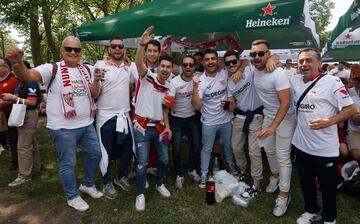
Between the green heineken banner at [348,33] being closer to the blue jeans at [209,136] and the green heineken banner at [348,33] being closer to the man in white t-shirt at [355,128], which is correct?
the man in white t-shirt at [355,128]

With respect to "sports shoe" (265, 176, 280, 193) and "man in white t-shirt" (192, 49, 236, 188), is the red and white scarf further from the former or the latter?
"sports shoe" (265, 176, 280, 193)

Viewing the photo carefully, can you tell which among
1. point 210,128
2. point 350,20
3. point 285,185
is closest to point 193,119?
point 210,128

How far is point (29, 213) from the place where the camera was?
13.3 feet

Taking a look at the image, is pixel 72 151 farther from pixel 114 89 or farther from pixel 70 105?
pixel 114 89

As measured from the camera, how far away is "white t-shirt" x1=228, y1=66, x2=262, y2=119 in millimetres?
4324

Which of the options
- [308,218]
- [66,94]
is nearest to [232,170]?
[308,218]

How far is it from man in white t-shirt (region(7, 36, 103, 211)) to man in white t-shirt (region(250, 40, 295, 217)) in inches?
84.3

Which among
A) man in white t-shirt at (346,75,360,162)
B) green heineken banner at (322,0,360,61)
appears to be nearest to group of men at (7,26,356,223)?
Answer: man in white t-shirt at (346,75,360,162)

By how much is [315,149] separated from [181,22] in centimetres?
241

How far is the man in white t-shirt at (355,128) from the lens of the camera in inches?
174

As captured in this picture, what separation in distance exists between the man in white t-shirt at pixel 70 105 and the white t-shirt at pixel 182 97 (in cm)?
125

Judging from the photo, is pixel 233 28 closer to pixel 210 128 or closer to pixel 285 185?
pixel 210 128

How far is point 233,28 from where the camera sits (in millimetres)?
3777

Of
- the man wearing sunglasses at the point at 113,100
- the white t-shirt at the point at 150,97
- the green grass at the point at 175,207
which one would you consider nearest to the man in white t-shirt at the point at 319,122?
the green grass at the point at 175,207
